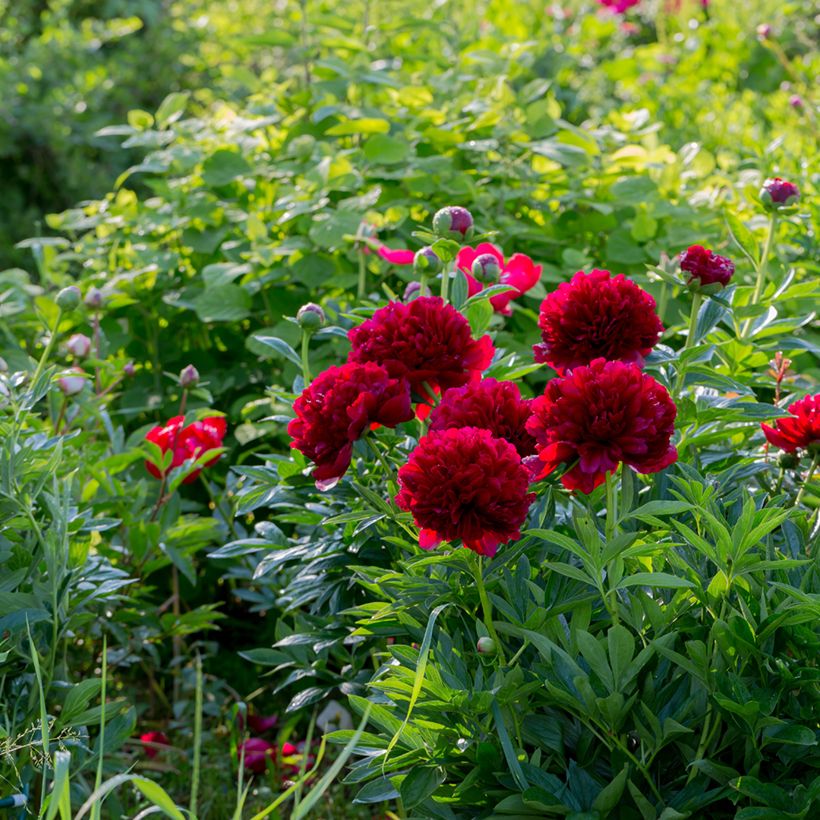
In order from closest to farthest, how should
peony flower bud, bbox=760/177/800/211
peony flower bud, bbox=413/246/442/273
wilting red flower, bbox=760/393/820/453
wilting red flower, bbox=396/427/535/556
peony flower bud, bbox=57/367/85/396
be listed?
1. wilting red flower, bbox=396/427/535/556
2. wilting red flower, bbox=760/393/820/453
3. peony flower bud, bbox=413/246/442/273
4. peony flower bud, bbox=760/177/800/211
5. peony flower bud, bbox=57/367/85/396

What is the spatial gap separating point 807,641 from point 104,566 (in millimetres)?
1094

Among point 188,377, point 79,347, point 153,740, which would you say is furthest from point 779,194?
point 153,740

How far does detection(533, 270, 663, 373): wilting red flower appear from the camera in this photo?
1.32 meters

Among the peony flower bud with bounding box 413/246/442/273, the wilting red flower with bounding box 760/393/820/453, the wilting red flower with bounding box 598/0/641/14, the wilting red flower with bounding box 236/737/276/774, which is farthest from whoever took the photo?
the wilting red flower with bounding box 598/0/641/14

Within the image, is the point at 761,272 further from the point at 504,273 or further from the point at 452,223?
the point at 452,223

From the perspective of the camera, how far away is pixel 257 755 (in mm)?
2094

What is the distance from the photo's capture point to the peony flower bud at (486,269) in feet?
5.21

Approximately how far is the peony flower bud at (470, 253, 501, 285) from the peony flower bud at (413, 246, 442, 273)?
2.1 inches

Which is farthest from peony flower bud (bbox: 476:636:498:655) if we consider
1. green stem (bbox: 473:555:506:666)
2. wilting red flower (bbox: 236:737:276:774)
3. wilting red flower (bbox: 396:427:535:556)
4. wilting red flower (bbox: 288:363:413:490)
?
wilting red flower (bbox: 236:737:276:774)

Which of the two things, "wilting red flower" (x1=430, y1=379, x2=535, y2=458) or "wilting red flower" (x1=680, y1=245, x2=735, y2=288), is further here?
"wilting red flower" (x1=680, y1=245, x2=735, y2=288)

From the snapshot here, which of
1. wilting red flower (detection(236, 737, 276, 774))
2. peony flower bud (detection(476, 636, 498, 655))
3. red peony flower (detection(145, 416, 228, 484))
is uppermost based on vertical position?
peony flower bud (detection(476, 636, 498, 655))

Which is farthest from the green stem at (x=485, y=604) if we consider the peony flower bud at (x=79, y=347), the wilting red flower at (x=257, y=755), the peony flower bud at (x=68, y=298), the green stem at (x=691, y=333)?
the peony flower bud at (x=79, y=347)

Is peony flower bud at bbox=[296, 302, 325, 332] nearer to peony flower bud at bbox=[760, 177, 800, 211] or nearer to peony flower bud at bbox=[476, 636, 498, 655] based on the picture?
peony flower bud at bbox=[476, 636, 498, 655]

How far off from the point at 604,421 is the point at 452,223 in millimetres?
477
